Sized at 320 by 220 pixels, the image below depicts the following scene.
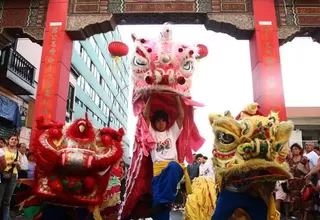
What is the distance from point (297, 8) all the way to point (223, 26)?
1745mm

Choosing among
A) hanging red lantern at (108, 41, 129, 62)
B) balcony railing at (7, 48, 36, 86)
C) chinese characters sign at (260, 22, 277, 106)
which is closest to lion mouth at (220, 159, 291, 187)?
chinese characters sign at (260, 22, 277, 106)

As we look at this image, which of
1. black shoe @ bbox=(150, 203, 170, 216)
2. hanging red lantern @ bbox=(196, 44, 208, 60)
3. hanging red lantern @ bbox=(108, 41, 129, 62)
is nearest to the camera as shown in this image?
black shoe @ bbox=(150, 203, 170, 216)

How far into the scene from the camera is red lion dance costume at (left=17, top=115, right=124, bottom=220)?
8.62 feet

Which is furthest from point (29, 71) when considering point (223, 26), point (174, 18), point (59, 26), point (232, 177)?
point (232, 177)

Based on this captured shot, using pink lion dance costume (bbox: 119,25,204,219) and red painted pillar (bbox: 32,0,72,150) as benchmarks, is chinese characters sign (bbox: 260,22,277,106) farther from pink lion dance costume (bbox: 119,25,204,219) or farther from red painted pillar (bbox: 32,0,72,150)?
red painted pillar (bbox: 32,0,72,150)

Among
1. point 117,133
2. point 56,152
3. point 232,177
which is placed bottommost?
point 232,177

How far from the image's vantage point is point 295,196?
16.9 ft

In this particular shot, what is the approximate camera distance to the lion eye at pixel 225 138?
8.66ft

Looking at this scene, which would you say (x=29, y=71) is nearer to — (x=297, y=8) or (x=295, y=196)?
(x=297, y=8)

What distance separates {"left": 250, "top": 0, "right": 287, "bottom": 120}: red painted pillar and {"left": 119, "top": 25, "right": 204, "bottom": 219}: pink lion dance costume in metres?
3.61

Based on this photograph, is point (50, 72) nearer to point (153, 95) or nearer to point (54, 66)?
point (54, 66)

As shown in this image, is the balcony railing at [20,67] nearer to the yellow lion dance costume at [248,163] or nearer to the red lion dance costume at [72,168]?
the red lion dance costume at [72,168]

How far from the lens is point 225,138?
8.74 ft

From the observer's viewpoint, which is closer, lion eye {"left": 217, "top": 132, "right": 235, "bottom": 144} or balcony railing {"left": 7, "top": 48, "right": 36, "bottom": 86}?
lion eye {"left": 217, "top": 132, "right": 235, "bottom": 144}
